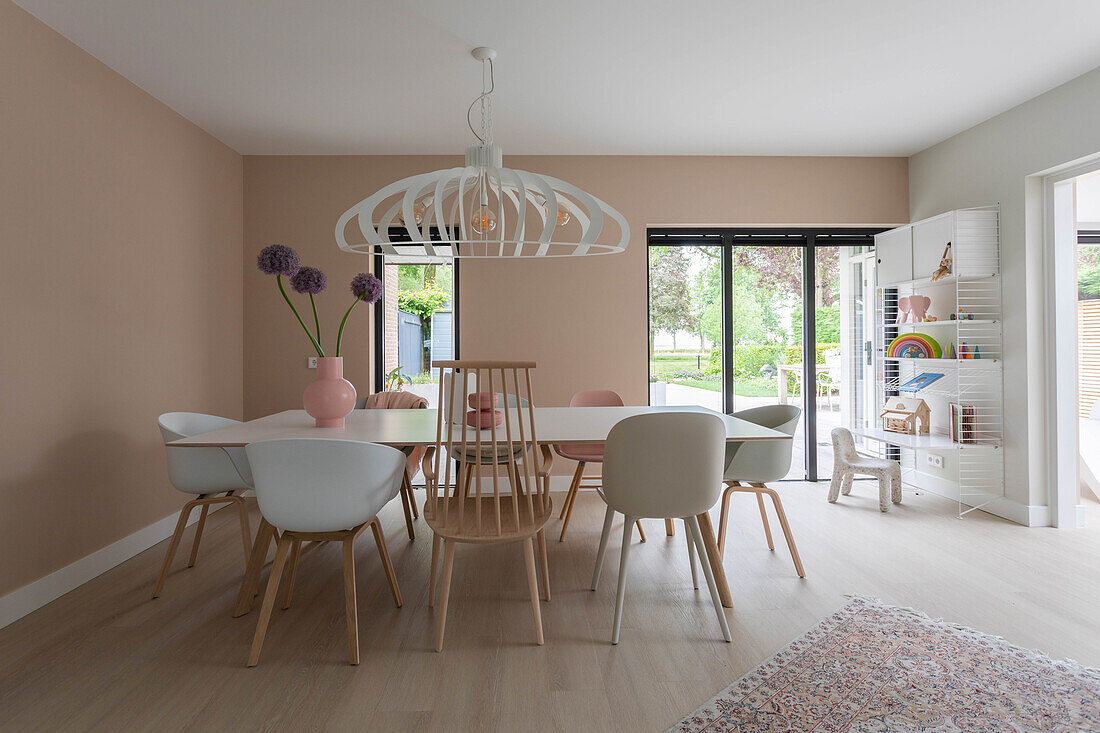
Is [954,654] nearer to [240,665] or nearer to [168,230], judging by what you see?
[240,665]

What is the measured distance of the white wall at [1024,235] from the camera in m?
3.61

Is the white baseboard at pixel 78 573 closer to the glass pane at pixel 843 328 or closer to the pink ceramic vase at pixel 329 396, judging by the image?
the pink ceramic vase at pixel 329 396

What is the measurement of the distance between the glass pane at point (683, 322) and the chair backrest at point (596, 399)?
3.35ft

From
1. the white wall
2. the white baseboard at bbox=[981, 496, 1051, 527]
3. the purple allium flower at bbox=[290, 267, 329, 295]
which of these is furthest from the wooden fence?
the purple allium flower at bbox=[290, 267, 329, 295]

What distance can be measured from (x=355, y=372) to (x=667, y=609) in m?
3.15

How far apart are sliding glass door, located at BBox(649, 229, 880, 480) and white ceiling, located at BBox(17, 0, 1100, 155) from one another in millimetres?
930

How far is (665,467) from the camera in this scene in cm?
234

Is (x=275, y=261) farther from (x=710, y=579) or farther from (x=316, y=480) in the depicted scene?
(x=710, y=579)

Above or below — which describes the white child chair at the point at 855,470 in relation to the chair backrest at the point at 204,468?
below

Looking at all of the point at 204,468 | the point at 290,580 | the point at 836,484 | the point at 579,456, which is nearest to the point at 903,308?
the point at 836,484

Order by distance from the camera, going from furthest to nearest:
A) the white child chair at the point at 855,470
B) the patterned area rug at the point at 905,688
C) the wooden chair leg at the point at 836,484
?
the wooden chair leg at the point at 836,484 < the white child chair at the point at 855,470 < the patterned area rug at the point at 905,688

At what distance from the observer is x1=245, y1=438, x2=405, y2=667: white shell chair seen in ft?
6.96

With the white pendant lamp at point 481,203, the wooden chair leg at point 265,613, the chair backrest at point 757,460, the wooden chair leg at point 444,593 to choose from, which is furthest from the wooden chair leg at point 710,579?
the wooden chair leg at point 265,613

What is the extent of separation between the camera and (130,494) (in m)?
3.44
